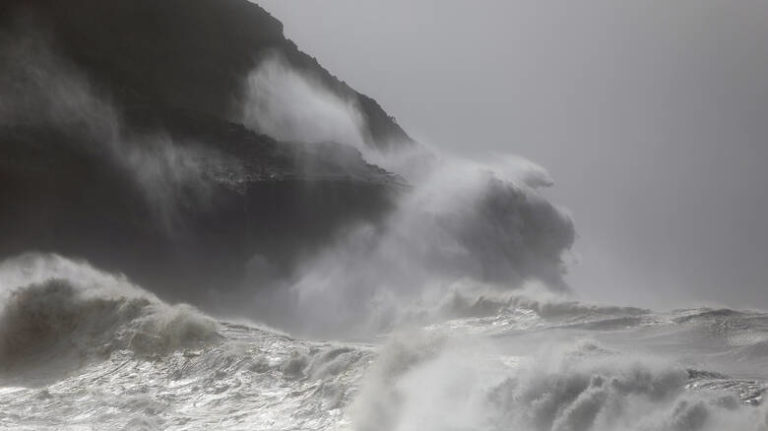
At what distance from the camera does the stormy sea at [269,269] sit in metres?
7.27

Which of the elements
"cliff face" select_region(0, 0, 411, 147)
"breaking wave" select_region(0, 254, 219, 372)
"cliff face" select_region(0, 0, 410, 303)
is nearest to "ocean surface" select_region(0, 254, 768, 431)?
"breaking wave" select_region(0, 254, 219, 372)

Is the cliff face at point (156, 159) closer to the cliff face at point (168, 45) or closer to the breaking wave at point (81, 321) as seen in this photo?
the cliff face at point (168, 45)

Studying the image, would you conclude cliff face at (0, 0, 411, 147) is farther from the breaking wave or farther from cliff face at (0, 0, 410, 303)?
the breaking wave

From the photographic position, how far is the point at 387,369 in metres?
8.12

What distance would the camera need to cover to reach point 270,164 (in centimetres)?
2531

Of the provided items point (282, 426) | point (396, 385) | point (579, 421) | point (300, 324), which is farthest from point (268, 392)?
point (300, 324)

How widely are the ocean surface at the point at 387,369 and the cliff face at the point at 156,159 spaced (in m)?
5.55

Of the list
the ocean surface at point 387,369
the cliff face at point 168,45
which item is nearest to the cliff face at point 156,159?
the cliff face at point 168,45

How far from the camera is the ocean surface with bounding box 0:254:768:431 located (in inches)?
249

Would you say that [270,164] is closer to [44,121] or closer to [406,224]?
[406,224]

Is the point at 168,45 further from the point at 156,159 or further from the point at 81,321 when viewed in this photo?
the point at 81,321

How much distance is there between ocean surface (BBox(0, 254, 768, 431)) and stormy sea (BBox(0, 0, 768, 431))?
0.10ft

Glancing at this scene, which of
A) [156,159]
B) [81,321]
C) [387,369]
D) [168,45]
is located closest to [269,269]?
[156,159]

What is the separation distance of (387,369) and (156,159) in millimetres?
16668
